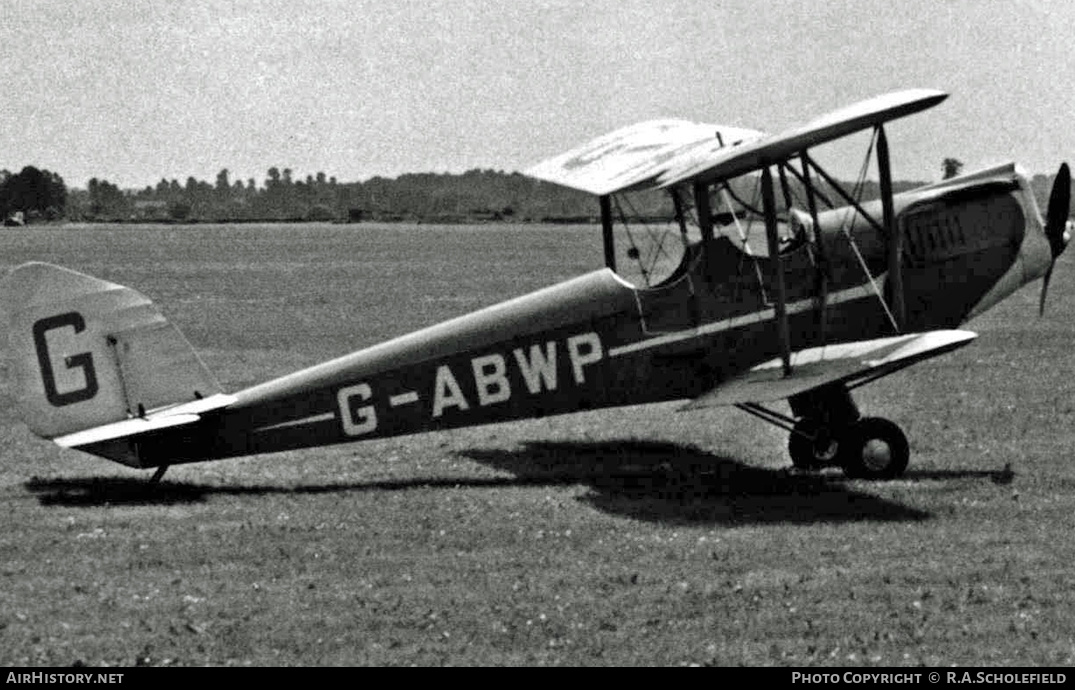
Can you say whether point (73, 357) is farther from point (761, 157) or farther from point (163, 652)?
point (761, 157)

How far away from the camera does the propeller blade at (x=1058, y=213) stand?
11.8 meters

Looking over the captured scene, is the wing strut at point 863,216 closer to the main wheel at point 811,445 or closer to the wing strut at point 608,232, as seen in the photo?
the main wheel at point 811,445

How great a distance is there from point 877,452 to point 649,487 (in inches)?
62.1

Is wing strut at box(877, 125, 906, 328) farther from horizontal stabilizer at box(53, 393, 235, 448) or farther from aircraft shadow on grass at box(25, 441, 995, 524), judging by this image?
horizontal stabilizer at box(53, 393, 235, 448)

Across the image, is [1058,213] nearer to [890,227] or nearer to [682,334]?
[890,227]

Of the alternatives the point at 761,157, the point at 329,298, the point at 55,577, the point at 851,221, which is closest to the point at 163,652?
the point at 55,577

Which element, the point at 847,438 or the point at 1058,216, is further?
the point at 1058,216

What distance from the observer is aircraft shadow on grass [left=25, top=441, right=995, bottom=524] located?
33.1 feet

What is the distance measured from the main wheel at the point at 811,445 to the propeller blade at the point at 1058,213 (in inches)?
89.6

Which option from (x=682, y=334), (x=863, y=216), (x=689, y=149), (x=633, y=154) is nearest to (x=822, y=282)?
(x=863, y=216)

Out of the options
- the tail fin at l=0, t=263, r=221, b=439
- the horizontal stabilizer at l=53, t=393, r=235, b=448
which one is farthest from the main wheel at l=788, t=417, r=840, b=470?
the tail fin at l=0, t=263, r=221, b=439

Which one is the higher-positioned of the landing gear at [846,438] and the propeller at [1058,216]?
the propeller at [1058,216]

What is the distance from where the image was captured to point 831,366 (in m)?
10.5

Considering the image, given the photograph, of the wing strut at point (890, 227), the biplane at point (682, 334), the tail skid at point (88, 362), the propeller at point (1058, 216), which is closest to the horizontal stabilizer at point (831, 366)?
the biplane at point (682, 334)
